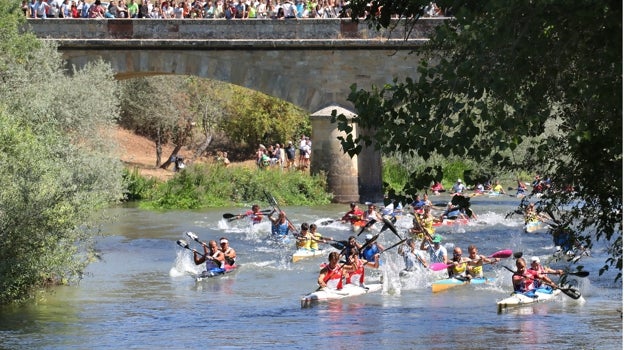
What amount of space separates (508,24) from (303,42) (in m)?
25.4

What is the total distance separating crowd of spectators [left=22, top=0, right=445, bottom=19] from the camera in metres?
36.3

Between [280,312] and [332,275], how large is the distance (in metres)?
2.02

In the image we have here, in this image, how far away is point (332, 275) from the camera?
22.0m

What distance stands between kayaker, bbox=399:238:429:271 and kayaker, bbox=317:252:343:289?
2337 mm

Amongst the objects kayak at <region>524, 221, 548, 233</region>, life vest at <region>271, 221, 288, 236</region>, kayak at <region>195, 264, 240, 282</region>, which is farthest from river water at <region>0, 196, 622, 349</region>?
kayak at <region>524, 221, 548, 233</region>

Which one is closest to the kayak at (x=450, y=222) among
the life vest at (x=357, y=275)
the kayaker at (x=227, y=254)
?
the kayaker at (x=227, y=254)

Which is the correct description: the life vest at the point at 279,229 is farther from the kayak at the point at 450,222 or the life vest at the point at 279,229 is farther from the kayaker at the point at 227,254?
the kayaker at the point at 227,254

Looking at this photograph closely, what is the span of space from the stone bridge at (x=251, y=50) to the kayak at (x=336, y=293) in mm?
13664

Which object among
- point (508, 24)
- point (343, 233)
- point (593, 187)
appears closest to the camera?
point (508, 24)

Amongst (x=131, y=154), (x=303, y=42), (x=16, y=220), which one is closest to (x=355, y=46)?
(x=303, y=42)

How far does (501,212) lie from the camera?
118 ft

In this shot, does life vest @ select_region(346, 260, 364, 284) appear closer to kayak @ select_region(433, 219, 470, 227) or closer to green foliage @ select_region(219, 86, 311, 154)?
kayak @ select_region(433, 219, 470, 227)

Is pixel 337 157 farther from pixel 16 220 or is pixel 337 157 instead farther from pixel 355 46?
pixel 16 220

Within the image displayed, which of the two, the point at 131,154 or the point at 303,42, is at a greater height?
the point at 303,42
